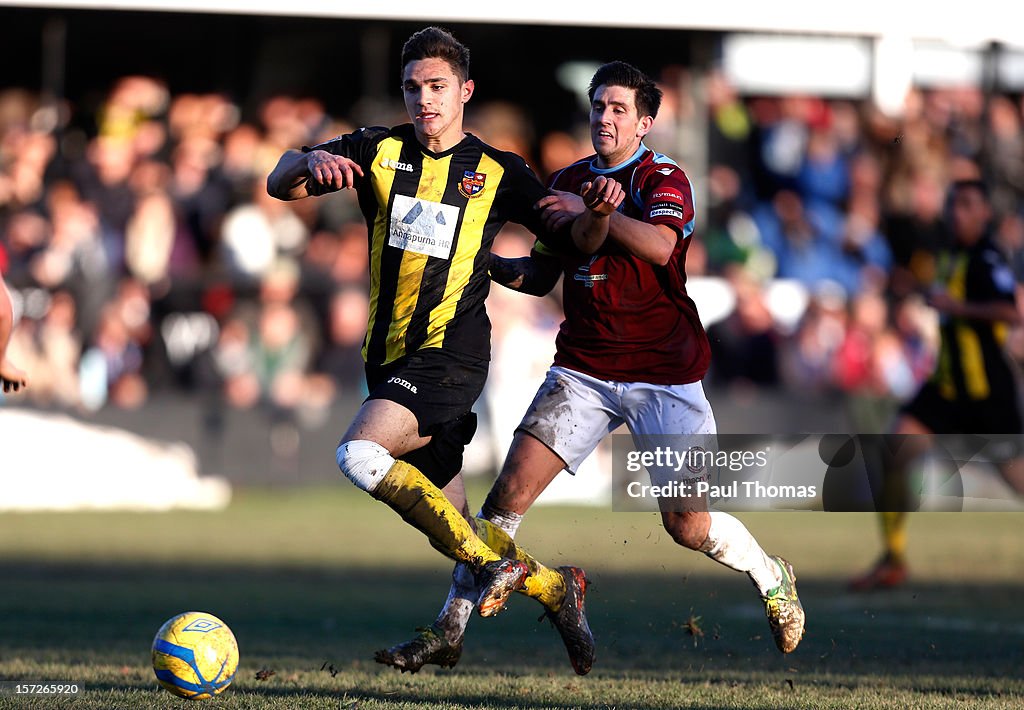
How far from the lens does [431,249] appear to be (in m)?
6.51

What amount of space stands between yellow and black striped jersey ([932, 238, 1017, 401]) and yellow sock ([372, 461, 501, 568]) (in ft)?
18.5

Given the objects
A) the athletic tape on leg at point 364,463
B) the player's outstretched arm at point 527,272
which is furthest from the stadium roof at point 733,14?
the athletic tape on leg at point 364,463

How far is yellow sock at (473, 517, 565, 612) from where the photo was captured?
6324mm

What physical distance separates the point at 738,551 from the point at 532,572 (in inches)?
41.8

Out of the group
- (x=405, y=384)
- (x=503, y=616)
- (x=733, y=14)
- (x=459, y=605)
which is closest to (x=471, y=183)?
(x=405, y=384)

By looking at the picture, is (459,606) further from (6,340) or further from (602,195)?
(6,340)

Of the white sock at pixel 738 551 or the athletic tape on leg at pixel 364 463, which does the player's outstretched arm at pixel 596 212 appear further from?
the white sock at pixel 738 551

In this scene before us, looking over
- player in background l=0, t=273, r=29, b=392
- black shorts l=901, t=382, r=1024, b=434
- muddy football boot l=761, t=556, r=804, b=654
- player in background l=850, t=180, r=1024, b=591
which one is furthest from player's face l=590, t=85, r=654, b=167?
black shorts l=901, t=382, r=1024, b=434

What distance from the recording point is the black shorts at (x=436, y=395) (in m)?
6.42

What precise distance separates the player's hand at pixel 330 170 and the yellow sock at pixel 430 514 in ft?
3.76

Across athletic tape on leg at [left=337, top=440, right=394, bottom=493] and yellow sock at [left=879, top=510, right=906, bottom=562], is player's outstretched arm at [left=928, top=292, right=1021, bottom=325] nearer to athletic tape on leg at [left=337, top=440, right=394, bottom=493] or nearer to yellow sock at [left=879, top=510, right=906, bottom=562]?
yellow sock at [left=879, top=510, right=906, bottom=562]

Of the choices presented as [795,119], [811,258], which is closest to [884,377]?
[811,258]

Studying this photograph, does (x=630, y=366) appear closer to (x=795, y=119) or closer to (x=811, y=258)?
(x=811, y=258)

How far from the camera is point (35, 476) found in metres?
16.3
